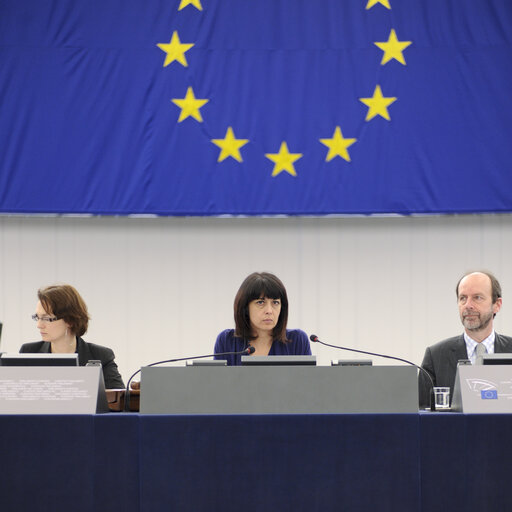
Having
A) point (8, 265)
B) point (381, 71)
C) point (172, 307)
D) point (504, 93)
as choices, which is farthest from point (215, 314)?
point (504, 93)

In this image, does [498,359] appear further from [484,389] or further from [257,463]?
[257,463]

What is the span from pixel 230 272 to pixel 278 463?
9.47 feet

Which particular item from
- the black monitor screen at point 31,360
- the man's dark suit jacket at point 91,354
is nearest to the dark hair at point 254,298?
the man's dark suit jacket at point 91,354

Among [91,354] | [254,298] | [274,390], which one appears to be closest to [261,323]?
[254,298]

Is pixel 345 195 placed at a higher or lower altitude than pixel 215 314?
higher

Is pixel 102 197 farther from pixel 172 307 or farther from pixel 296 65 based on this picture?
pixel 296 65

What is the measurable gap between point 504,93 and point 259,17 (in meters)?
1.66

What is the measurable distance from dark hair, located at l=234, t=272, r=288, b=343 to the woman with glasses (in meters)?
0.65

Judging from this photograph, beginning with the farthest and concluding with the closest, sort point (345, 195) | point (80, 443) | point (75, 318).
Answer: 1. point (345, 195)
2. point (75, 318)
3. point (80, 443)

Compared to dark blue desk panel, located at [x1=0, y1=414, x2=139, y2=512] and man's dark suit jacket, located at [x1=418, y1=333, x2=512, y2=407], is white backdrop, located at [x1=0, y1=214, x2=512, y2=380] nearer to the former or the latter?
man's dark suit jacket, located at [x1=418, y1=333, x2=512, y2=407]

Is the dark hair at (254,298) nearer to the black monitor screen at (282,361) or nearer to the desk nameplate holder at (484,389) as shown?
the black monitor screen at (282,361)

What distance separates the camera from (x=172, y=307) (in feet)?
17.0

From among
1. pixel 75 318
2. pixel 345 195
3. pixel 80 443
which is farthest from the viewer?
pixel 345 195

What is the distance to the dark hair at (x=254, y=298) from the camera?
3518mm
